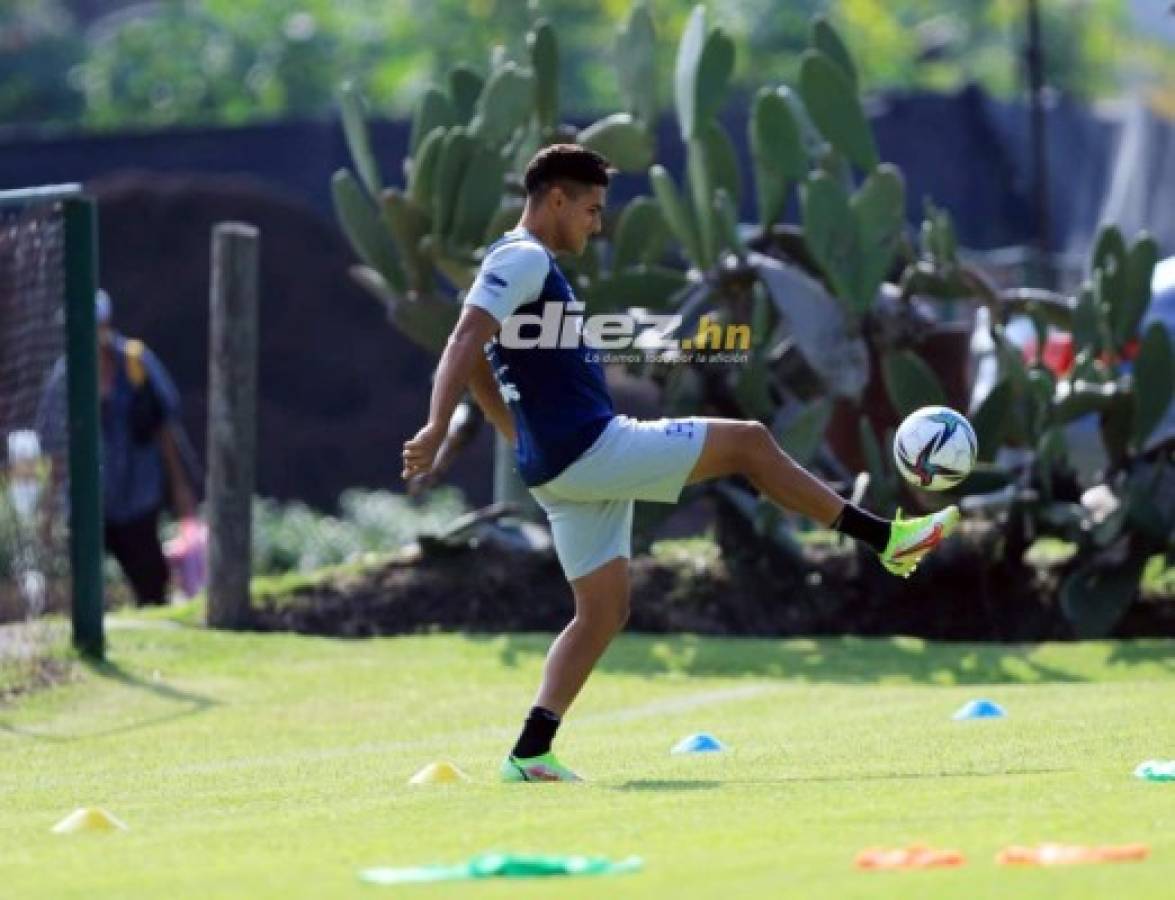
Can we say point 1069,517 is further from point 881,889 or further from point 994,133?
point 994,133

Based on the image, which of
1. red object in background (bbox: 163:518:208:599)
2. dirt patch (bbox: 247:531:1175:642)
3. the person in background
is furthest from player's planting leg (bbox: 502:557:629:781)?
red object in background (bbox: 163:518:208:599)

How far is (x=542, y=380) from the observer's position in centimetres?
915

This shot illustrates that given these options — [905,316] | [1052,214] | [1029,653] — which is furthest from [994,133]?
[1029,653]

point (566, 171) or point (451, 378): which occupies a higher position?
point (566, 171)

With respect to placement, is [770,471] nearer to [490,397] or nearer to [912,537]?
[912,537]

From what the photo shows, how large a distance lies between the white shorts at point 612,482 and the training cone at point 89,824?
5.87 ft

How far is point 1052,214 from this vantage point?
28.0 metres

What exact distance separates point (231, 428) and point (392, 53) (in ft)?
108

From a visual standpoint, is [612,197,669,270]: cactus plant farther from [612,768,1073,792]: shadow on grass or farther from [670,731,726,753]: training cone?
[612,768,1073,792]: shadow on grass

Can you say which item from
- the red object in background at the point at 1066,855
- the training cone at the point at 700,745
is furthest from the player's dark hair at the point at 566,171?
the red object in background at the point at 1066,855

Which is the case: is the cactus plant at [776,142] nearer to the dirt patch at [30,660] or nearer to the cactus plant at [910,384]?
the cactus plant at [910,384]

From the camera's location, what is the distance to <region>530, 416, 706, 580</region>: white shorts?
914cm

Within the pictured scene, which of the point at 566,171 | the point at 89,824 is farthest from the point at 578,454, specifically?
the point at 89,824

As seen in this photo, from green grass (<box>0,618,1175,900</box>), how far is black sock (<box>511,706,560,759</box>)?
330mm
